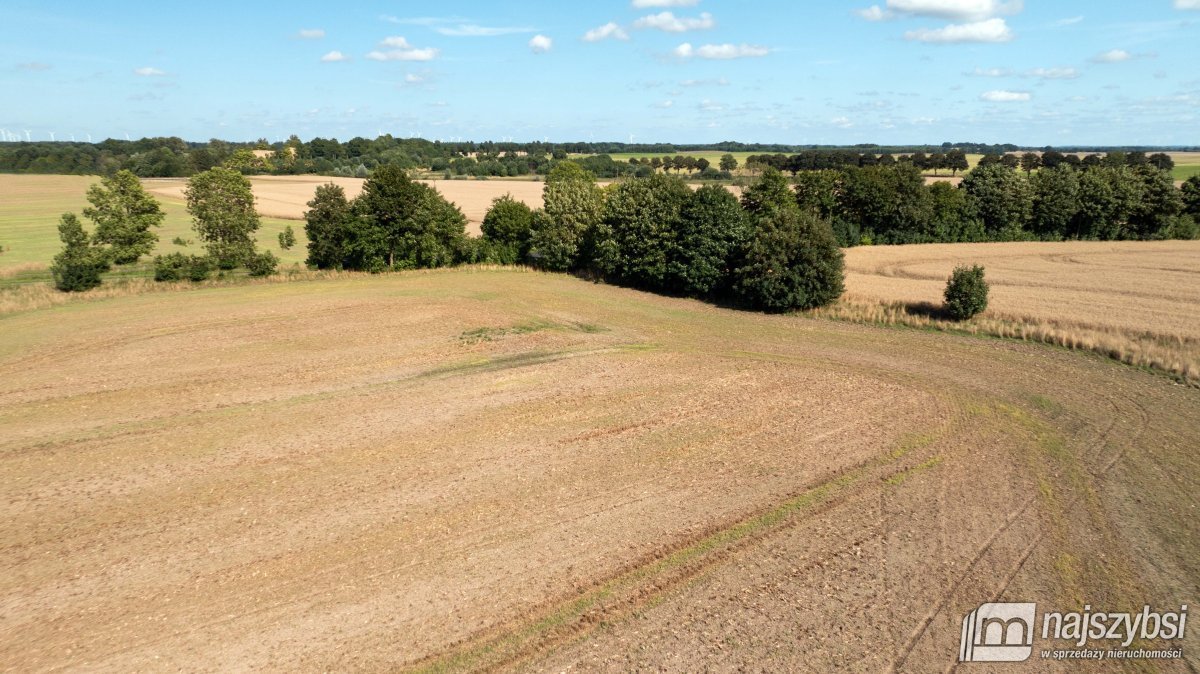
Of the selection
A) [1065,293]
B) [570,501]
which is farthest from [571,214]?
[570,501]

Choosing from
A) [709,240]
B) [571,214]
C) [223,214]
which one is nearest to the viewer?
[709,240]

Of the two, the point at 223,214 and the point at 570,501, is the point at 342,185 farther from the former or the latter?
the point at 570,501

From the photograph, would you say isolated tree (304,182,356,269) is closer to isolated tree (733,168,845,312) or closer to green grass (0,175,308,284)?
green grass (0,175,308,284)

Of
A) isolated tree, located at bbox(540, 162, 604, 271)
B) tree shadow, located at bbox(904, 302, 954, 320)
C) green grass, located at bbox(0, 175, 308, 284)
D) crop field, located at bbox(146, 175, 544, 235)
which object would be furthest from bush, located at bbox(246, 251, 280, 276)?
tree shadow, located at bbox(904, 302, 954, 320)

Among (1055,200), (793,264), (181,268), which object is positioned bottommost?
(181,268)

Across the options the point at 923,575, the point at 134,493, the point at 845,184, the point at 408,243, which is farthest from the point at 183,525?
the point at 845,184
